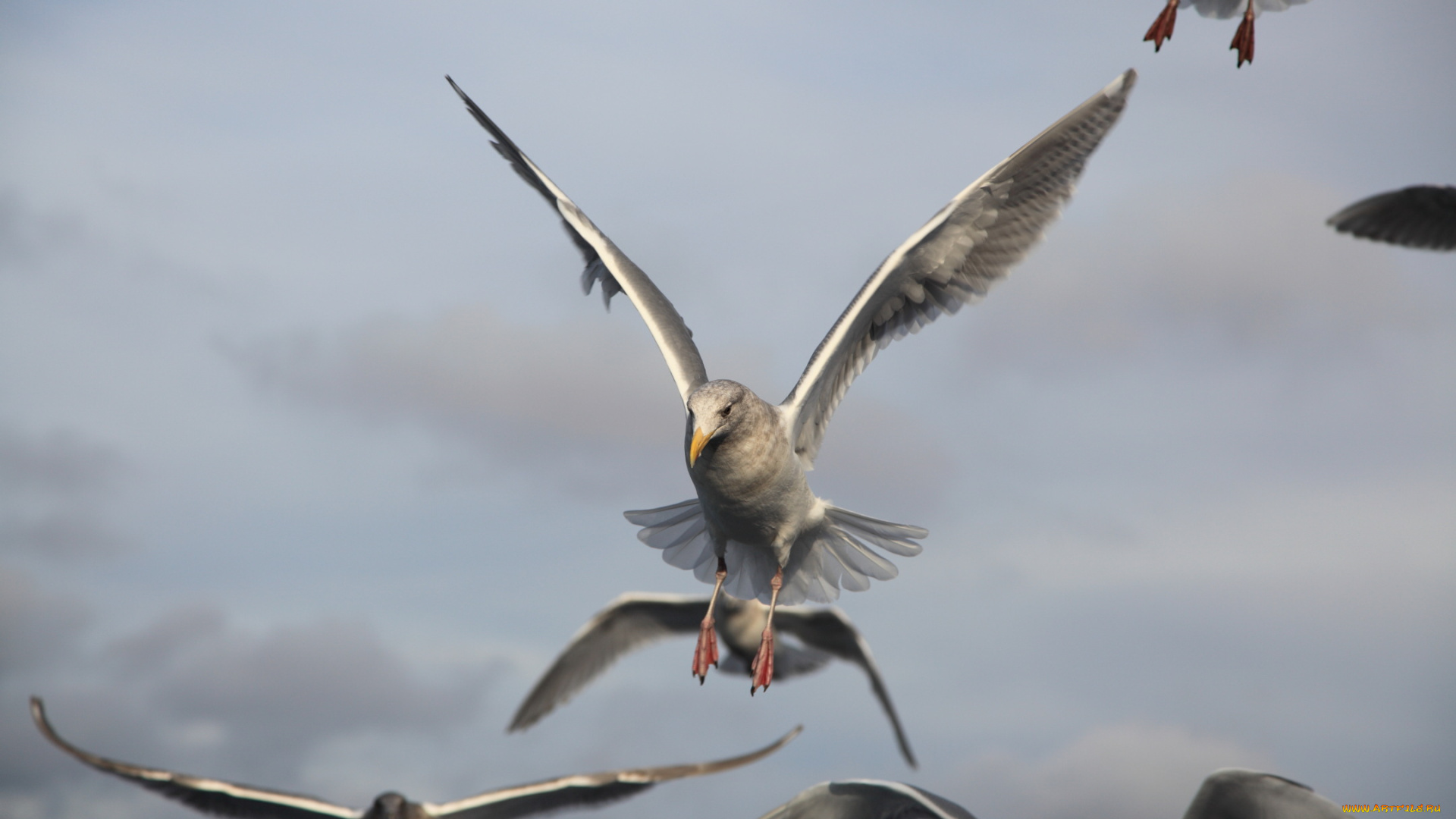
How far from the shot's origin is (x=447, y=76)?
6.81 metres

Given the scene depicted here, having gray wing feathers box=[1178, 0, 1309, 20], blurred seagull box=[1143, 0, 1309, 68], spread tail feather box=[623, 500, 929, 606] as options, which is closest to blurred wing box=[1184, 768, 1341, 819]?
spread tail feather box=[623, 500, 929, 606]

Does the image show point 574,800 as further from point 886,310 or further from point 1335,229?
point 1335,229

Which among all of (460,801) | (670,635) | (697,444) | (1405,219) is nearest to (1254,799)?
(697,444)

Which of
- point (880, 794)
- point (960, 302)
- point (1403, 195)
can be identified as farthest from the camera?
point (1403, 195)

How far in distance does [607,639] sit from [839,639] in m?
2.03

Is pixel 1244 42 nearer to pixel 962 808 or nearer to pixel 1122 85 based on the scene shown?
pixel 1122 85

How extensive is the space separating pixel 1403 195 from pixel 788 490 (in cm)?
688

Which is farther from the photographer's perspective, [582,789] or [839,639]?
[839,639]

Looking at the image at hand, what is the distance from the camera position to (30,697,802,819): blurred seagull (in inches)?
242

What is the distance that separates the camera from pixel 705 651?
580cm

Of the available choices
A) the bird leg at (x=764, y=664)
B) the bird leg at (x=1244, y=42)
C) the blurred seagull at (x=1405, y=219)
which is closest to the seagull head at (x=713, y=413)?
the bird leg at (x=764, y=664)

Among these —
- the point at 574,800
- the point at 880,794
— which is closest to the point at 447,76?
the point at 574,800

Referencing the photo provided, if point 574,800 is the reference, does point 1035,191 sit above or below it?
above

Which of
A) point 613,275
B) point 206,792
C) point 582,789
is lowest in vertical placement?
point 582,789
